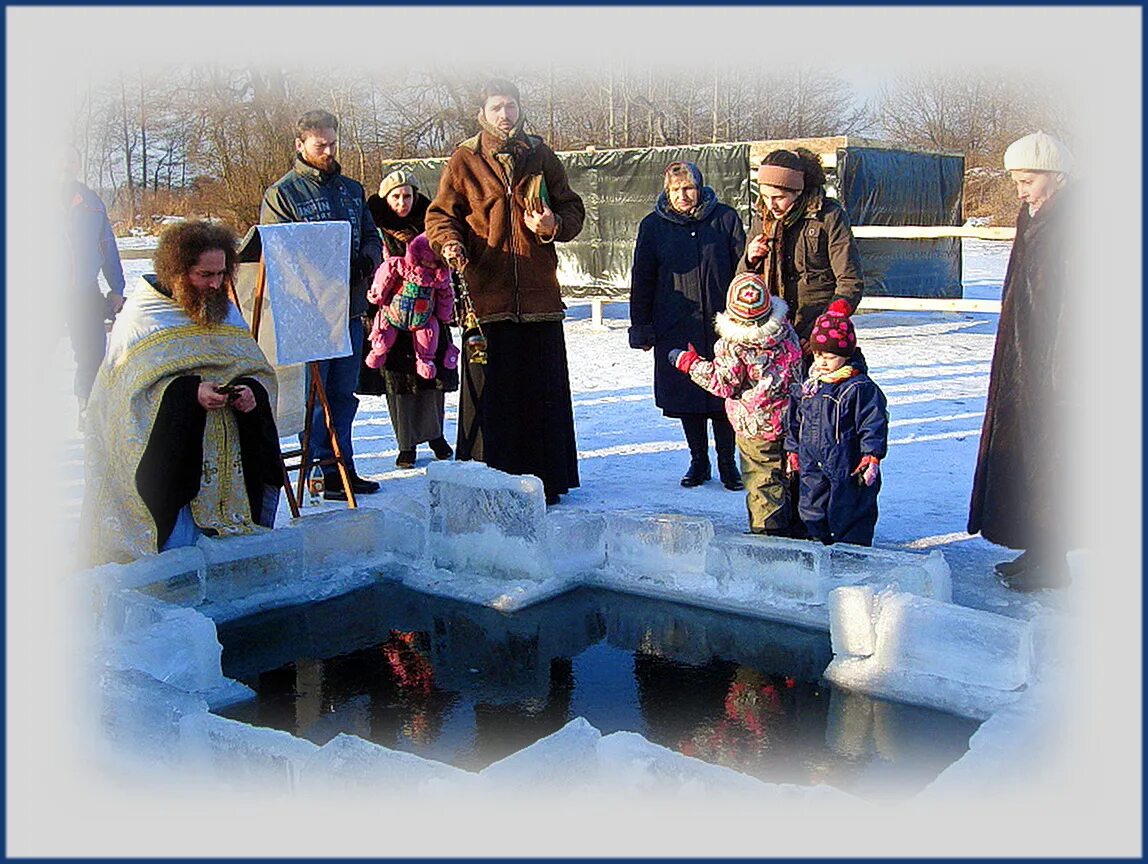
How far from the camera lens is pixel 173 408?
183 inches

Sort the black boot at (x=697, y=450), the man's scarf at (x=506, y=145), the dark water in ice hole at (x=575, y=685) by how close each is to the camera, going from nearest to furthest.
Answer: the dark water in ice hole at (x=575, y=685) < the man's scarf at (x=506, y=145) < the black boot at (x=697, y=450)

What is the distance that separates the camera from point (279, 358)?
5.32m

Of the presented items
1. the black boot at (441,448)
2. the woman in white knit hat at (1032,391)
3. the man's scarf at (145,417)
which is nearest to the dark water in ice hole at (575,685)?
the man's scarf at (145,417)

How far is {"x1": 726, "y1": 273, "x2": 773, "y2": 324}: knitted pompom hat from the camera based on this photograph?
16.2 feet

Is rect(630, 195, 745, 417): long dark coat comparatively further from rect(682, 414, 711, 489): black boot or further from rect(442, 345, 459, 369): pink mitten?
rect(442, 345, 459, 369): pink mitten

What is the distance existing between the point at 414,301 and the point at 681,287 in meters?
1.51

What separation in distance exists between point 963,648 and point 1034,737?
0.64 m

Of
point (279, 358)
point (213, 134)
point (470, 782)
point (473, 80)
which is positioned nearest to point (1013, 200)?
point (473, 80)

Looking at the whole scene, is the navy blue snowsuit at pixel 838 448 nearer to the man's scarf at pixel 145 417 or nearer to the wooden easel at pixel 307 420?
the wooden easel at pixel 307 420

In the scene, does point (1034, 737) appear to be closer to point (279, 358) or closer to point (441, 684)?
point (441, 684)

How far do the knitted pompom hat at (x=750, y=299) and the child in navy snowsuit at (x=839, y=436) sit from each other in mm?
293

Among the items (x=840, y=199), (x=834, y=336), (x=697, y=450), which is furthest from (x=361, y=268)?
(x=840, y=199)

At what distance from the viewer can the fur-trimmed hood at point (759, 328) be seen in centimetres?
498

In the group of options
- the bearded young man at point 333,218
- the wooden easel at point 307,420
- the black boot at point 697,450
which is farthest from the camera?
the black boot at point 697,450
